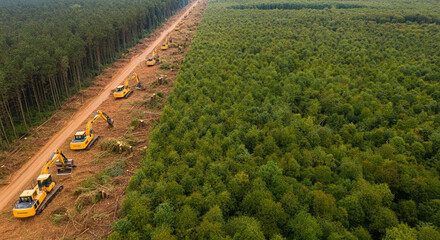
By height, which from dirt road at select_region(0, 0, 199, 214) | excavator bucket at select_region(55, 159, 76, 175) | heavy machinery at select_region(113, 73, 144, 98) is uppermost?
heavy machinery at select_region(113, 73, 144, 98)

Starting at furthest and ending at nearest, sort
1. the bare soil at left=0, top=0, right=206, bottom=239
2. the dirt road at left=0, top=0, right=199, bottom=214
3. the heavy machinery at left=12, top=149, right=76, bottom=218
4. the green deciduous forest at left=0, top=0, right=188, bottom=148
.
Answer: the green deciduous forest at left=0, top=0, right=188, bottom=148 → the dirt road at left=0, top=0, right=199, bottom=214 → the heavy machinery at left=12, top=149, right=76, bottom=218 → the bare soil at left=0, top=0, right=206, bottom=239

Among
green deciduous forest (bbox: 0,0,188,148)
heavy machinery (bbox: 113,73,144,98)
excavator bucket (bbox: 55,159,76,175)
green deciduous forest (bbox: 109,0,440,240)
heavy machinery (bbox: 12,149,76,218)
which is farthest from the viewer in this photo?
heavy machinery (bbox: 113,73,144,98)

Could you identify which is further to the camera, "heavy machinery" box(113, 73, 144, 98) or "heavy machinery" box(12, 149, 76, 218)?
"heavy machinery" box(113, 73, 144, 98)

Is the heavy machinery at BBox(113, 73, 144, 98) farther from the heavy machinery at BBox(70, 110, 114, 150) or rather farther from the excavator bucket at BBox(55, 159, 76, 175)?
the excavator bucket at BBox(55, 159, 76, 175)

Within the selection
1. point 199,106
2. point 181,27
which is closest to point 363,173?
point 199,106

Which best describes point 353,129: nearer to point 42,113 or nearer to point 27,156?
point 27,156

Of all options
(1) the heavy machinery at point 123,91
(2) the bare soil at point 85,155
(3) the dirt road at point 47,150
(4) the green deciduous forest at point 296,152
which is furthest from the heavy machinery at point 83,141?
(1) the heavy machinery at point 123,91

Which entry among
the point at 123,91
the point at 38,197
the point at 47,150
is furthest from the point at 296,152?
the point at 123,91

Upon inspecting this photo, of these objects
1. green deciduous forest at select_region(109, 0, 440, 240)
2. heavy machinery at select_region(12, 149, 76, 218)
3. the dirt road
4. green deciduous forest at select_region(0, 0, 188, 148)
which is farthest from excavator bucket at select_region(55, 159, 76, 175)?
green deciduous forest at select_region(0, 0, 188, 148)
